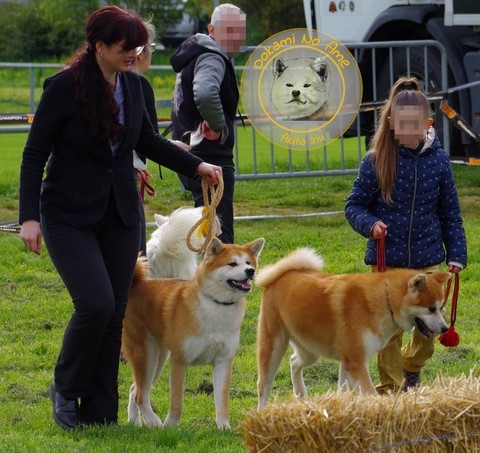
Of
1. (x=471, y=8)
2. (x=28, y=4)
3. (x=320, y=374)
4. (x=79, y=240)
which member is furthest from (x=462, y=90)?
(x=28, y=4)

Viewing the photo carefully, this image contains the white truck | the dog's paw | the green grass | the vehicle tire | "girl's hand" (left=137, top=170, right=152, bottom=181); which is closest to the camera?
the green grass

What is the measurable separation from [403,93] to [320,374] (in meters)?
2.01

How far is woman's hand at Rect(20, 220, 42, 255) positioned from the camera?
5.01 metres

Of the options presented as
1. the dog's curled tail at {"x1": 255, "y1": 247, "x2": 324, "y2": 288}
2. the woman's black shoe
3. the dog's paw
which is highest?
the dog's curled tail at {"x1": 255, "y1": 247, "x2": 324, "y2": 288}

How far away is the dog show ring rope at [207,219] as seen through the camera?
18.6ft

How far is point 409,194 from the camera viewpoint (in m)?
5.83

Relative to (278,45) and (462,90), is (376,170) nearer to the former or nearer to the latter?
(278,45)

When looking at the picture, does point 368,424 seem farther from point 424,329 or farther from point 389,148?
point 389,148

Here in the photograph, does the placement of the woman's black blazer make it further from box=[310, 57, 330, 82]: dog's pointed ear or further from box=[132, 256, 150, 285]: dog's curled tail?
box=[310, 57, 330, 82]: dog's pointed ear

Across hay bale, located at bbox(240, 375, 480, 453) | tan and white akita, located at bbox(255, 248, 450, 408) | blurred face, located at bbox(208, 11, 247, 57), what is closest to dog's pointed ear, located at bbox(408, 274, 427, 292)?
tan and white akita, located at bbox(255, 248, 450, 408)

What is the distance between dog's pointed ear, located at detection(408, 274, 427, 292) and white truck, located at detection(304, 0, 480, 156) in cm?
701

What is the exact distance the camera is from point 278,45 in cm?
1148

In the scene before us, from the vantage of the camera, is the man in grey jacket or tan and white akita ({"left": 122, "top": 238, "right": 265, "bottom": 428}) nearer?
tan and white akita ({"left": 122, "top": 238, "right": 265, "bottom": 428})

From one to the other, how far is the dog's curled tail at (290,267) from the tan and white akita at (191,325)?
0.21m
